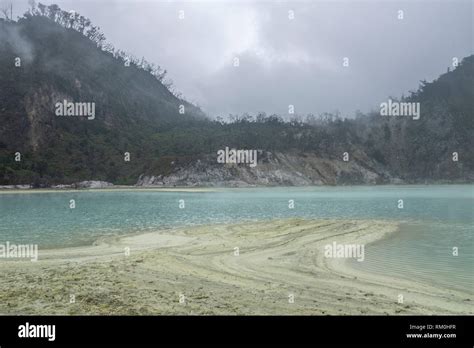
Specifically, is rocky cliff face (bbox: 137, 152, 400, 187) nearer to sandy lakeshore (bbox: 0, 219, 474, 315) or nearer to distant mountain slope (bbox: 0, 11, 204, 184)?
distant mountain slope (bbox: 0, 11, 204, 184)

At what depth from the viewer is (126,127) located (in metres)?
156

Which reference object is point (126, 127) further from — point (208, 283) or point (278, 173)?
point (208, 283)

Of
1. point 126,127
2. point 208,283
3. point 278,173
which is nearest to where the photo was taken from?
point 208,283

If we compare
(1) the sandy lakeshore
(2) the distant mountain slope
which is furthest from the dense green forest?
(1) the sandy lakeshore

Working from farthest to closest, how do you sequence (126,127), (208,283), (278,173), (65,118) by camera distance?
1. (126,127)
2. (65,118)
3. (278,173)
4. (208,283)

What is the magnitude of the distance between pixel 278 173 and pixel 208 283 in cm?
11249

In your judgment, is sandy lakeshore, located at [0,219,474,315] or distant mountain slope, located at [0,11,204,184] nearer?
Answer: sandy lakeshore, located at [0,219,474,315]

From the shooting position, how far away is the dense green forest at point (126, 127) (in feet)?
394

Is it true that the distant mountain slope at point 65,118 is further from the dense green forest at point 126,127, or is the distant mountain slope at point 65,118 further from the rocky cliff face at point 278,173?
the rocky cliff face at point 278,173

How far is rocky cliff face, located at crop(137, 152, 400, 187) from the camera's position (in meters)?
113

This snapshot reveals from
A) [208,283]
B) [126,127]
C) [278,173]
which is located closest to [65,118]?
[126,127]

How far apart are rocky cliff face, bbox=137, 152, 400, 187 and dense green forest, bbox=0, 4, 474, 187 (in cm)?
458

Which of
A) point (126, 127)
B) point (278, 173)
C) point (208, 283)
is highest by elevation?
point (126, 127)
